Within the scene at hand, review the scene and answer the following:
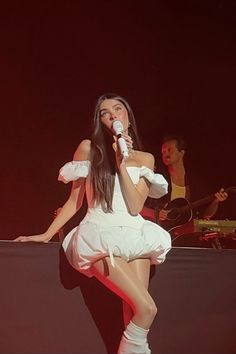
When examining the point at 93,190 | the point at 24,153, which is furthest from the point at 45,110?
the point at 93,190

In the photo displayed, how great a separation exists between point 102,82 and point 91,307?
1.29 m

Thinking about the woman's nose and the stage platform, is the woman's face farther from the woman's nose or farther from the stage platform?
the stage platform

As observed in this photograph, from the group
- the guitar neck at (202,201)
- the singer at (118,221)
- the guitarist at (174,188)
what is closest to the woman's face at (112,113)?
the singer at (118,221)

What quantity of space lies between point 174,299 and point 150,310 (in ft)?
0.71

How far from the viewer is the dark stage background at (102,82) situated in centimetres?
270

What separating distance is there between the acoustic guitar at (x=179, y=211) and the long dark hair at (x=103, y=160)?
0.78m

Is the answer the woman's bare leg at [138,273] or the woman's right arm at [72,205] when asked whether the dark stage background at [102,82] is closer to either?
the woman's right arm at [72,205]

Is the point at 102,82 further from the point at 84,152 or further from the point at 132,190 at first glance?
the point at 132,190

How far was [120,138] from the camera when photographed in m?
1.71

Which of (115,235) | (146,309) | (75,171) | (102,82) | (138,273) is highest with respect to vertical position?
(102,82)

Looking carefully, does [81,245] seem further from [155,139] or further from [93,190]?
[155,139]

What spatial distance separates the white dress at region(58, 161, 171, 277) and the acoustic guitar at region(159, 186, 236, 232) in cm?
81

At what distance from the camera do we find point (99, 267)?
1738mm

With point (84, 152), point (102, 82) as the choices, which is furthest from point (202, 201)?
point (84, 152)
